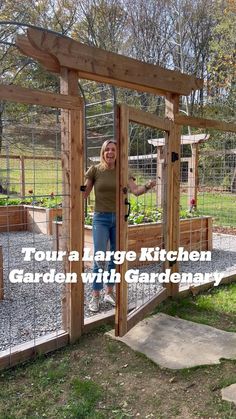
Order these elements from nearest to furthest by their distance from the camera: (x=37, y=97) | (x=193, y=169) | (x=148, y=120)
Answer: (x=37, y=97)
(x=148, y=120)
(x=193, y=169)

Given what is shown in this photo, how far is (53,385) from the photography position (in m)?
2.63

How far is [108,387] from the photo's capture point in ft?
8.65

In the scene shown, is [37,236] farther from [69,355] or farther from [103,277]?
[69,355]

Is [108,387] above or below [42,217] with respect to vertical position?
below

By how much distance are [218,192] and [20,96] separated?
15.8 ft

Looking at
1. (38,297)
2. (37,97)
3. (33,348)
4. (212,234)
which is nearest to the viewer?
(37,97)

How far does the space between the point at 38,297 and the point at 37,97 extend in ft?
7.70

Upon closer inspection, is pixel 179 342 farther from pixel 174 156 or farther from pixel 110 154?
pixel 174 156

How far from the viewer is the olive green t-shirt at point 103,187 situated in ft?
12.2

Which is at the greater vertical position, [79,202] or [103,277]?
[79,202]

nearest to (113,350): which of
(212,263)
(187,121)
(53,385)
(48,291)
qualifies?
(53,385)

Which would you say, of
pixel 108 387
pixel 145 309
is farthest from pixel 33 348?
pixel 145 309

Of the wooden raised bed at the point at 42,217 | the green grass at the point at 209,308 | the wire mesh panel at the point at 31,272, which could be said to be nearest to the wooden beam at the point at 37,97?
the wire mesh panel at the point at 31,272

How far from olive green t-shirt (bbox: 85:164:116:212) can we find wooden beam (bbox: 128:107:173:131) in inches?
22.3
